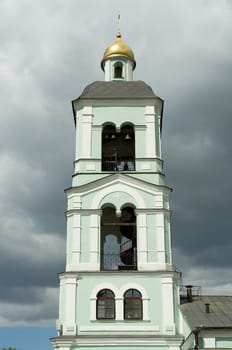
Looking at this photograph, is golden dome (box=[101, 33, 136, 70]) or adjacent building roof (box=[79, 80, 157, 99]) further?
golden dome (box=[101, 33, 136, 70])

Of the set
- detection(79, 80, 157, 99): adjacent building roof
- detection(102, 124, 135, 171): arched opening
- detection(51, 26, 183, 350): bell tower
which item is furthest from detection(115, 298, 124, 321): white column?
detection(79, 80, 157, 99): adjacent building roof

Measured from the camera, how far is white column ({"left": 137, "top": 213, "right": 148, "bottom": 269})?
2039cm

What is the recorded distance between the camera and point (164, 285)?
1988 centimetres

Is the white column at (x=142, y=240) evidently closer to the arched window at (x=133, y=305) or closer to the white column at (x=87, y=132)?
the arched window at (x=133, y=305)

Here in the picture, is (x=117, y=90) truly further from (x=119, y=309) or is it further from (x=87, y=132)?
(x=119, y=309)

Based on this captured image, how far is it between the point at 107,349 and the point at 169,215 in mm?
5605

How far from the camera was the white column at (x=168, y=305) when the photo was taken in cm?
1925

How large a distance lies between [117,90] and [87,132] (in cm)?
264

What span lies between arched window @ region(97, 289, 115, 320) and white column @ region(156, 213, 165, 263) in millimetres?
2267

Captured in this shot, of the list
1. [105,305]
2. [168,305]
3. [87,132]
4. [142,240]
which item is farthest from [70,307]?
[87,132]

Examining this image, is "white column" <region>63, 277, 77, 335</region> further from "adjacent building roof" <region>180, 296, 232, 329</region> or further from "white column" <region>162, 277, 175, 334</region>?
"adjacent building roof" <region>180, 296, 232, 329</region>

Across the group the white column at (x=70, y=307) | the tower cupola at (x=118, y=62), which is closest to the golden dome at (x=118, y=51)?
the tower cupola at (x=118, y=62)

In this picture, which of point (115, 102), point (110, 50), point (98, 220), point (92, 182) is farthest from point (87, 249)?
point (110, 50)

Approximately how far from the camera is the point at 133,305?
19812 millimetres
